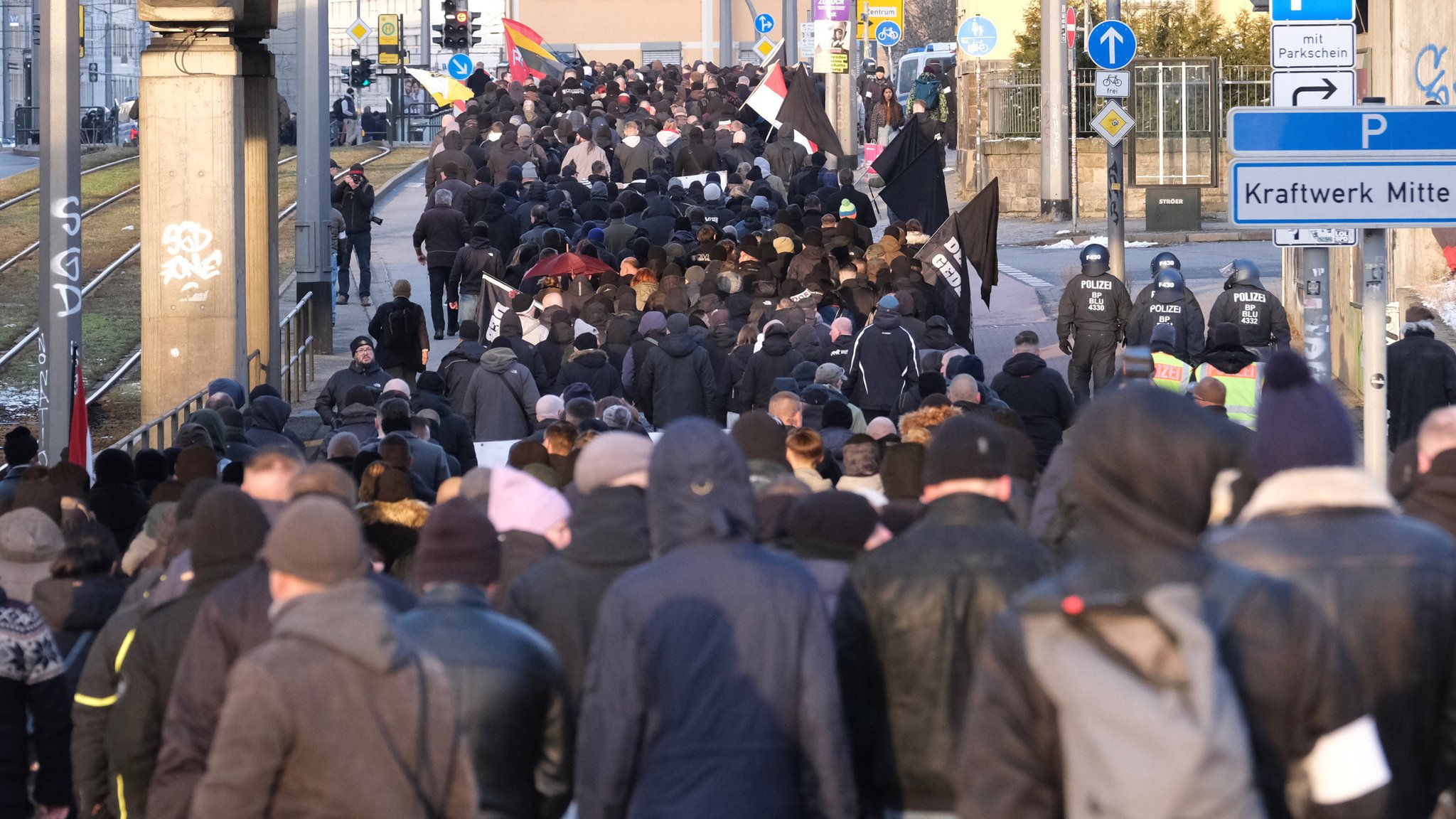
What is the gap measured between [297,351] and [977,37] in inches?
787

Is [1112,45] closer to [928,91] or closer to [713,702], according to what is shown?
[928,91]

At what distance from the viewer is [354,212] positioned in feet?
82.2

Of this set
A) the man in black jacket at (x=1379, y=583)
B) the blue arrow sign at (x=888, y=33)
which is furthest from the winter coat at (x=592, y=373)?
the blue arrow sign at (x=888, y=33)

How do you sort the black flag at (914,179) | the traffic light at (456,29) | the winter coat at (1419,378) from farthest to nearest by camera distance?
the traffic light at (456,29) < the black flag at (914,179) < the winter coat at (1419,378)

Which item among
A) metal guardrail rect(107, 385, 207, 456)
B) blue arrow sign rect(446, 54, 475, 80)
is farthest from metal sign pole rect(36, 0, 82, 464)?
blue arrow sign rect(446, 54, 475, 80)

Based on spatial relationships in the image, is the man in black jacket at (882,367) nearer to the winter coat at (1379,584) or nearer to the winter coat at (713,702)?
the winter coat at (713,702)

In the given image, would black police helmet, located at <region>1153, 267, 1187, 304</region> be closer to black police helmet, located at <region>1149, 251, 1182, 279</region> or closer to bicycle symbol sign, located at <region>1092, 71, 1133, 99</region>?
black police helmet, located at <region>1149, 251, 1182, 279</region>

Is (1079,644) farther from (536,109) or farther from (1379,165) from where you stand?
(536,109)

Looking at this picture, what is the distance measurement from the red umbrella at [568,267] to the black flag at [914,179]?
3985mm

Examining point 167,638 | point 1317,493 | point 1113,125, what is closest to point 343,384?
point 167,638

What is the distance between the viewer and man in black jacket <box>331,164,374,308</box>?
25.0 meters

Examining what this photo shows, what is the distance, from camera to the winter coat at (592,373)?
15008 millimetres

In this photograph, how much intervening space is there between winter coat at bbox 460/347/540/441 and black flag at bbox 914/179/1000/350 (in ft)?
16.8

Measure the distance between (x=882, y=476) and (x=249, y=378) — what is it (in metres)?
11.1
